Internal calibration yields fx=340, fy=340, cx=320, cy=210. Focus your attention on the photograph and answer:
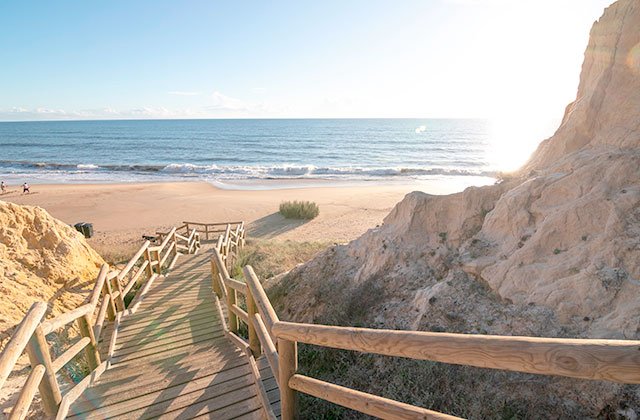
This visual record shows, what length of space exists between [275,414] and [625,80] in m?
7.63

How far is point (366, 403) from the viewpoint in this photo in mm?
2230

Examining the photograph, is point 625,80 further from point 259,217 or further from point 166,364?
point 259,217

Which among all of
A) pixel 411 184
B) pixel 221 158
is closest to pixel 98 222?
pixel 411 184

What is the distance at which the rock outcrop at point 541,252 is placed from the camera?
3902mm

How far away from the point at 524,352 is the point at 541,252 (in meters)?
4.00

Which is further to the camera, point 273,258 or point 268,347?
point 273,258

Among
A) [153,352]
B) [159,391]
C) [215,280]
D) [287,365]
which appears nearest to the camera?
[287,365]

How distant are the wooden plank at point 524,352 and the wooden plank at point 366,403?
14.1 inches

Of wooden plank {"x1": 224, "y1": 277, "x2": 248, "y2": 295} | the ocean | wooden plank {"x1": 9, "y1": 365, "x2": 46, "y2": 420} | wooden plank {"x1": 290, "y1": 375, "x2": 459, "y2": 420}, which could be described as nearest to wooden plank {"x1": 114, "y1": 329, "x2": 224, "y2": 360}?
wooden plank {"x1": 224, "y1": 277, "x2": 248, "y2": 295}

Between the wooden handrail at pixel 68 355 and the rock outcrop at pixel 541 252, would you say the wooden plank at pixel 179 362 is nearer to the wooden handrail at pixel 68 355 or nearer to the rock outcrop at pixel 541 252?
the wooden handrail at pixel 68 355

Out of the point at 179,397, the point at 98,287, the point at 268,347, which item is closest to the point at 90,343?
the point at 98,287

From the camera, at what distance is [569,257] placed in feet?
14.6

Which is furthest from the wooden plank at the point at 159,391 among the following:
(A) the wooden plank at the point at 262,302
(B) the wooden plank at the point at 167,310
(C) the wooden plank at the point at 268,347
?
(B) the wooden plank at the point at 167,310

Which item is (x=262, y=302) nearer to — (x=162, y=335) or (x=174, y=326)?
(x=162, y=335)
